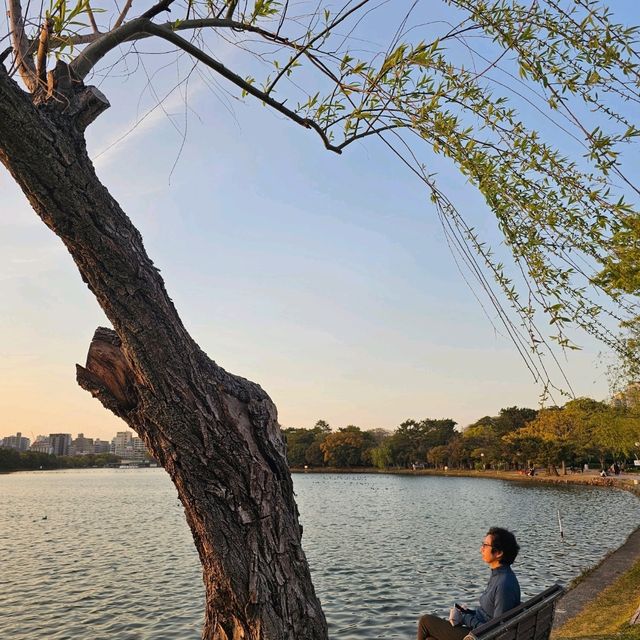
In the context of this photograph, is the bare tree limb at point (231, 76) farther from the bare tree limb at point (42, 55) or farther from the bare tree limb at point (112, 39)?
the bare tree limb at point (42, 55)

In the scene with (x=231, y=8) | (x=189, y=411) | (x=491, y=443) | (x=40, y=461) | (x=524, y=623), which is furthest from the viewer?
(x=40, y=461)

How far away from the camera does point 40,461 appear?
141 metres

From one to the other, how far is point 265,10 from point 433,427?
96544mm

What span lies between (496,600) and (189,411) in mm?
3124

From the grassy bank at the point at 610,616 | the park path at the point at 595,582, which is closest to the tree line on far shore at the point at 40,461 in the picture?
the park path at the point at 595,582

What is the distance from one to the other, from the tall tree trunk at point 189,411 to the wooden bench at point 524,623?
43.0 inches

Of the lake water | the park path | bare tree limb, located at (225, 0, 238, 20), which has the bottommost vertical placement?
the lake water

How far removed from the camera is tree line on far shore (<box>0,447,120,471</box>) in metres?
129

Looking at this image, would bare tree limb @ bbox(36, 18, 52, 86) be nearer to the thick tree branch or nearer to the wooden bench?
the thick tree branch

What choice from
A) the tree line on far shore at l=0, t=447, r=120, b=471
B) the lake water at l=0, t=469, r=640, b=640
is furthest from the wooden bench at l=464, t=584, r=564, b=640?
the tree line on far shore at l=0, t=447, r=120, b=471

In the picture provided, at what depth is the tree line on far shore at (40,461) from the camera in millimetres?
128875

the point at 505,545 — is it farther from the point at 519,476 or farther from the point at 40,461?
the point at 40,461

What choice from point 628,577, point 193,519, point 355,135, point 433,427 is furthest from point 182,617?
point 433,427

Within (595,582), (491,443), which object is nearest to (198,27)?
(595,582)
